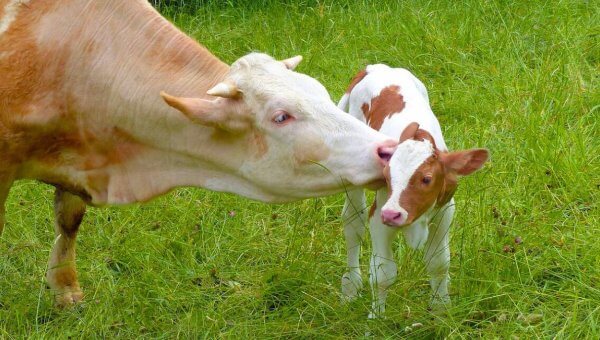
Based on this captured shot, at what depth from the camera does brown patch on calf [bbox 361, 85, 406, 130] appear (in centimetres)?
477

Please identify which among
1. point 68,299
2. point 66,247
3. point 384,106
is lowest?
point 68,299

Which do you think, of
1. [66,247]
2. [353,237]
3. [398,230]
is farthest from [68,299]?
[398,230]

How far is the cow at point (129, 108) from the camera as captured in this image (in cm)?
422

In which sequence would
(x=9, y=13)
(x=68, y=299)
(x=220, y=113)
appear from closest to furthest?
Answer: (x=220, y=113)
(x=9, y=13)
(x=68, y=299)

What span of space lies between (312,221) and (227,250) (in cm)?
45

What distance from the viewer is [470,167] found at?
13.9ft

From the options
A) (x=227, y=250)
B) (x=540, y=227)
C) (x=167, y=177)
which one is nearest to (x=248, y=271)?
(x=227, y=250)

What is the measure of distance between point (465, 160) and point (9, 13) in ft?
6.54

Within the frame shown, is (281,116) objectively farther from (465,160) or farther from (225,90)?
(465,160)

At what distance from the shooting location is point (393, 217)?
13.1 ft

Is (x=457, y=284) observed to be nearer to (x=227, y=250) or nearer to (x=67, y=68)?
(x=227, y=250)

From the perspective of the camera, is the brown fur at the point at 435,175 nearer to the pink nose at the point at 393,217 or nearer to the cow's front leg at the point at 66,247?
the pink nose at the point at 393,217

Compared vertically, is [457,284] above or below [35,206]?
above

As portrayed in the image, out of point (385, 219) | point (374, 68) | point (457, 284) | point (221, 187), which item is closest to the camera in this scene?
point (385, 219)
